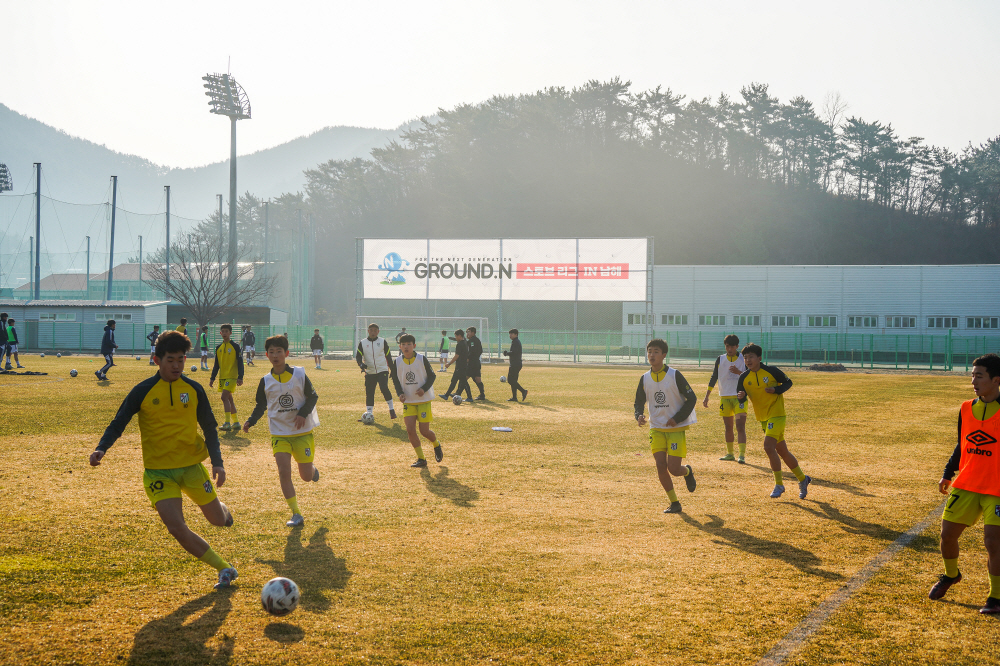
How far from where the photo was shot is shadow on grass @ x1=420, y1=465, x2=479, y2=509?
8.91 meters

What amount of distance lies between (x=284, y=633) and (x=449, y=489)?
4714mm

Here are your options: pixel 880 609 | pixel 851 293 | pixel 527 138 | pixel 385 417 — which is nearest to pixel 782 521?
pixel 880 609

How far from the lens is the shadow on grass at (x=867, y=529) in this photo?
7.16m

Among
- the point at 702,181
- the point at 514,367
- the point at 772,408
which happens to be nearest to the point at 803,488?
the point at 772,408

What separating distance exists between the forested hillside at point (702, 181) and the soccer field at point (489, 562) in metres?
80.7

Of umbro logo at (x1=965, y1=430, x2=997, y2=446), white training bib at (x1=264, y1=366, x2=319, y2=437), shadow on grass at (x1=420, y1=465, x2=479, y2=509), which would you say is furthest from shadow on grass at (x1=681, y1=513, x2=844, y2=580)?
white training bib at (x1=264, y1=366, x2=319, y2=437)

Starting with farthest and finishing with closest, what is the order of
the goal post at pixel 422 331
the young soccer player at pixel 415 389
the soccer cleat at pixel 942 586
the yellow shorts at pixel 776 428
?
the goal post at pixel 422 331, the young soccer player at pixel 415 389, the yellow shorts at pixel 776 428, the soccer cleat at pixel 942 586

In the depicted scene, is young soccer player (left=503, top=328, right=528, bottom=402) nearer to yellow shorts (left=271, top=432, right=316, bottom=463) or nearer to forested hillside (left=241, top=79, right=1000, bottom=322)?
yellow shorts (left=271, top=432, right=316, bottom=463)

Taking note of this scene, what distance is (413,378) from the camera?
1093 centimetres

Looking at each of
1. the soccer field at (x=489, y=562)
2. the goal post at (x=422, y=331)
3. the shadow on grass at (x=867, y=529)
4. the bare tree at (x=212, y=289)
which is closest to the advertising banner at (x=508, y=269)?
the goal post at (x=422, y=331)

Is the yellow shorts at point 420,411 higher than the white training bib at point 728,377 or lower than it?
lower

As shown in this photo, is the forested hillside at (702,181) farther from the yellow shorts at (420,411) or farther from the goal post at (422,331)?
the yellow shorts at (420,411)

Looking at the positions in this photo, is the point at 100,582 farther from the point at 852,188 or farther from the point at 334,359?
the point at 852,188

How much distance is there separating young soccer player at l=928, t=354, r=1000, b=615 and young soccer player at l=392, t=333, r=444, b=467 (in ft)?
22.7
